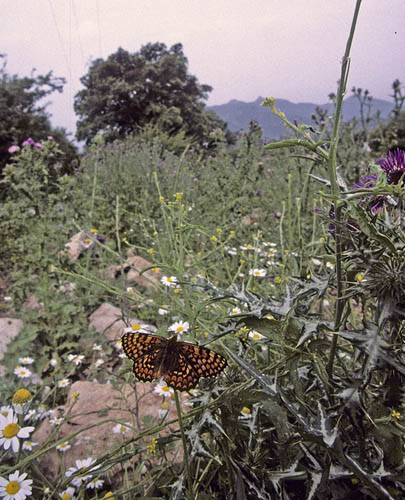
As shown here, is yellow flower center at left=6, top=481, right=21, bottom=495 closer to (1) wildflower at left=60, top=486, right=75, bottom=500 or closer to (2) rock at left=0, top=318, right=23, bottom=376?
(1) wildflower at left=60, top=486, right=75, bottom=500

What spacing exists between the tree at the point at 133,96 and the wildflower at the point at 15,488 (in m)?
22.6

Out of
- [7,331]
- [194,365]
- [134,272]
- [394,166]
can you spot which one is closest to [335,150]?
[394,166]

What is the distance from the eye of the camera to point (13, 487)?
84 cm

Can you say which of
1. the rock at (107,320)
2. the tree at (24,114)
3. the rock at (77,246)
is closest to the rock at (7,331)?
A: the rock at (107,320)

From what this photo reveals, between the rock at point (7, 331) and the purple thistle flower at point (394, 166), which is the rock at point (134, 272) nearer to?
the rock at point (7, 331)

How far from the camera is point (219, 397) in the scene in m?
0.76

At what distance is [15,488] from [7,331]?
1599 mm

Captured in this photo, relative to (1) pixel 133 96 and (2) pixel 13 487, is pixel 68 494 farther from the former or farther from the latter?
(1) pixel 133 96

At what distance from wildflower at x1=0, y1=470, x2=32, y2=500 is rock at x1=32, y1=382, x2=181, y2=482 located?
0.27 meters

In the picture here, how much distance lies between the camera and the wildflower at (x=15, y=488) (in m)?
0.81

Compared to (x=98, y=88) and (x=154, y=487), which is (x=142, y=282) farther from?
(x=98, y=88)

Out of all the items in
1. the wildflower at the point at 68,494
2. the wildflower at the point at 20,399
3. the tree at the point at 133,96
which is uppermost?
the tree at the point at 133,96

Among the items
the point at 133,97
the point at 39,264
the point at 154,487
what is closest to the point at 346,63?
the point at 154,487

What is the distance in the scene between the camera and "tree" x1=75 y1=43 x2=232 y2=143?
894 inches
